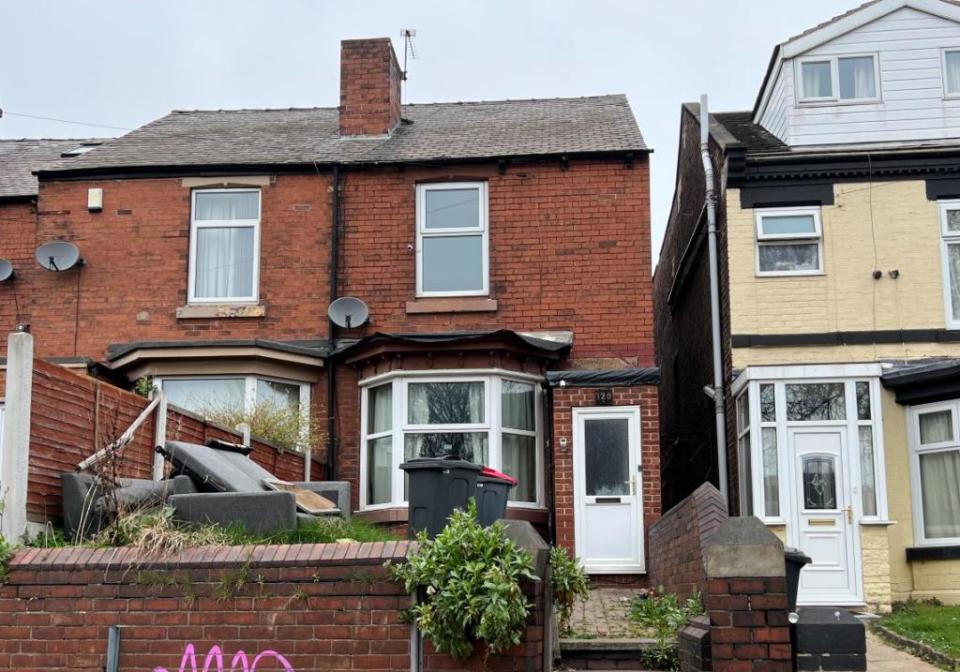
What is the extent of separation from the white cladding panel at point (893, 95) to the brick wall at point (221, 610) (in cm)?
1148

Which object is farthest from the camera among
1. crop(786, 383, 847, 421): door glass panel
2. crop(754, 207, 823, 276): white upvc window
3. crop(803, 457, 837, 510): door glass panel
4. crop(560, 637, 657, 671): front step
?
crop(754, 207, 823, 276): white upvc window

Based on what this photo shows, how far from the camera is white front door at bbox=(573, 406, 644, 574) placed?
46.3 ft

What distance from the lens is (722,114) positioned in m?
20.3

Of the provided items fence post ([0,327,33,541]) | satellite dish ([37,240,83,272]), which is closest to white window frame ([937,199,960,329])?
fence post ([0,327,33,541])

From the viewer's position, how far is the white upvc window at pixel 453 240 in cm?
1644

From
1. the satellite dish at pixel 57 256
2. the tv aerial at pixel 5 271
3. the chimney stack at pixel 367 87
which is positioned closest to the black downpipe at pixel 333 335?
the chimney stack at pixel 367 87

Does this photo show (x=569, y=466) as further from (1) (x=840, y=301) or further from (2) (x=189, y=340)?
(2) (x=189, y=340)

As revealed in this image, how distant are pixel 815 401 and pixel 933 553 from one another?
2355mm

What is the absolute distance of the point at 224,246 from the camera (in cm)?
1681

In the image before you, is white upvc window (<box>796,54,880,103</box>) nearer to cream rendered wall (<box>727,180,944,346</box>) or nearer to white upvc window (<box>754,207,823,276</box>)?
cream rendered wall (<box>727,180,944,346</box>)

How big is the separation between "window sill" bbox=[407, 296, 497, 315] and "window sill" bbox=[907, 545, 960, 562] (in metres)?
6.22

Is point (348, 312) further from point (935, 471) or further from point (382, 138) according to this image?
point (935, 471)

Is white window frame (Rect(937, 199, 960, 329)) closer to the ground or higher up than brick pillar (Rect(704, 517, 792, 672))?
higher up

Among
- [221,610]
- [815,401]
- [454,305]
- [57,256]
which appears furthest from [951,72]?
[221,610]
